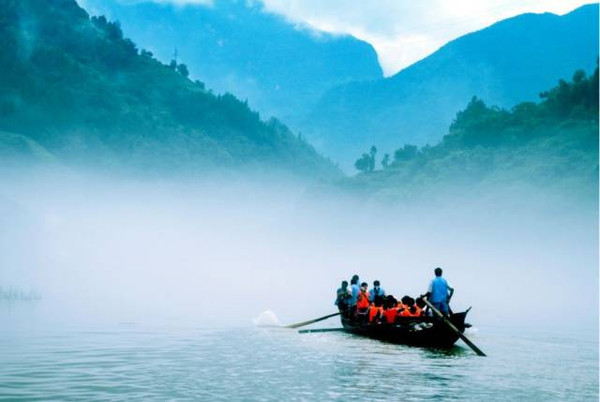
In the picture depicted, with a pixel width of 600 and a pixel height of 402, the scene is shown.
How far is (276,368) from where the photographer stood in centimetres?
1902

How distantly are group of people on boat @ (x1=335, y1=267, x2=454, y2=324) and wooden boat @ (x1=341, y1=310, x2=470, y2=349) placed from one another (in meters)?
0.33

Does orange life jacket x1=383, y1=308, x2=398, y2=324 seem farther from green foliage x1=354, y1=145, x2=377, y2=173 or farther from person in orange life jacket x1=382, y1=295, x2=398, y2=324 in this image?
green foliage x1=354, y1=145, x2=377, y2=173

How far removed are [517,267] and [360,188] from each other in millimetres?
48898

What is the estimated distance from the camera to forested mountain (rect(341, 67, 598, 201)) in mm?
113000

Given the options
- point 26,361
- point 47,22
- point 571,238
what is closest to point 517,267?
point 571,238

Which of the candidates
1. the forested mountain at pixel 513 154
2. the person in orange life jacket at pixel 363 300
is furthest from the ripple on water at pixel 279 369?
the forested mountain at pixel 513 154

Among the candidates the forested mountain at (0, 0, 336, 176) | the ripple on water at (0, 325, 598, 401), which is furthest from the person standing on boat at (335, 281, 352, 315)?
the forested mountain at (0, 0, 336, 176)

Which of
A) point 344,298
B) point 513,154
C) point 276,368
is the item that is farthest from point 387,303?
point 513,154

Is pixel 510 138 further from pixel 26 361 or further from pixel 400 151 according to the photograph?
pixel 26 361

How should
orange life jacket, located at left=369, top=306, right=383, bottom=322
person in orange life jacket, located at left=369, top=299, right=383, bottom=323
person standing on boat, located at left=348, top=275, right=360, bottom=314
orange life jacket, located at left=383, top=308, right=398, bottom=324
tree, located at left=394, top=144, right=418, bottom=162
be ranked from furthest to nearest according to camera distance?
tree, located at left=394, top=144, right=418, bottom=162 → person standing on boat, located at left=348, top=275, right=360, bottom=314 → orange life jacket, located at left=369, top=306, right=383, bottom=322 → person in orange life jacket, located at left=369, top=299, right=383, bottom=323 → orange life jacket, located at left=383, top=308, right=398, bottom=324

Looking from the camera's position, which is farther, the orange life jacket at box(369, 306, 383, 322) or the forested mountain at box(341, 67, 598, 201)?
the forested mountain at box(341, 67, 598, 201)

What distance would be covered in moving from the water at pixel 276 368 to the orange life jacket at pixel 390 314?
3.02ft

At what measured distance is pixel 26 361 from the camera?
19.3 m

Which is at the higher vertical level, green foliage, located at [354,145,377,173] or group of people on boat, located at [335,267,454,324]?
green foliage, located at [354,145,377,173]
